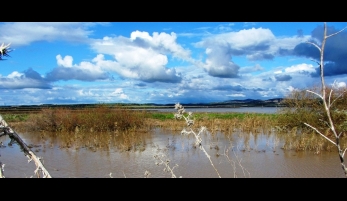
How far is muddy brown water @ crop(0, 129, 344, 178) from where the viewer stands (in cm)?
868

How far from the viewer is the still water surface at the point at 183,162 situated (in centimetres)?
868

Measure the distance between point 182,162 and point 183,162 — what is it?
0.03 m

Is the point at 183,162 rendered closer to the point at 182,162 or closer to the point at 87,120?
the point at 182,162

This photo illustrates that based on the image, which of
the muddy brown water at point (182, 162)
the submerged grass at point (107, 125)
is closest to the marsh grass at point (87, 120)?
the submerged grass at point (107, 125)

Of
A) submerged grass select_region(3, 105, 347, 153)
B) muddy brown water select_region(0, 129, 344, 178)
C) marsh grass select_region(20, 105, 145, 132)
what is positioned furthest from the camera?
marsh grass select_region(20, 105, 145, 132)

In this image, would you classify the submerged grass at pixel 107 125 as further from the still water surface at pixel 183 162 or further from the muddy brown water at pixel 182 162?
the still water surface at pixel 183 162

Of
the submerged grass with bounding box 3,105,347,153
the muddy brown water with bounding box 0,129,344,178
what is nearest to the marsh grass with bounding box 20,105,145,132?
the submerged grass with bounding box 3,105,347,153

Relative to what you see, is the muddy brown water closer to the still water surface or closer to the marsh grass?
the still water surface

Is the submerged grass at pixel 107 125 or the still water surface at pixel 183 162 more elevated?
the submerged grass at pixel 107 125

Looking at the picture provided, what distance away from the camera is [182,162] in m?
9.75

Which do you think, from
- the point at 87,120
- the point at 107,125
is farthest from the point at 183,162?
the point at 87,120
